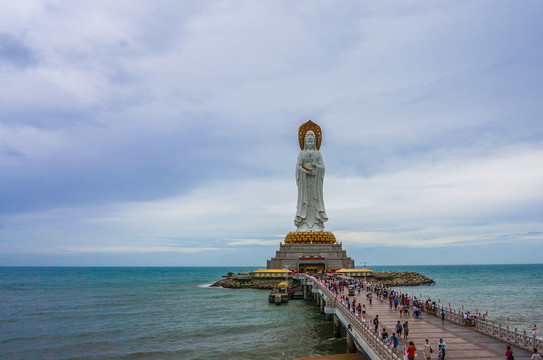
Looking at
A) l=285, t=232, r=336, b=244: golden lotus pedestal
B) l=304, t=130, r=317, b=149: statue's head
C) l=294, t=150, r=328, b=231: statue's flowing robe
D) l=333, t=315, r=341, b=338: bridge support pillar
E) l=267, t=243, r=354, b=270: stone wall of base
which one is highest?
l=304, t=130, r=317, b=149: statue's head

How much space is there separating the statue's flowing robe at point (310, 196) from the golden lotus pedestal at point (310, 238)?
2.06 m

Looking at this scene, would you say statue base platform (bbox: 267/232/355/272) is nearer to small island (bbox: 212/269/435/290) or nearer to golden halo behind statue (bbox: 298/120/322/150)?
small island (bbox: 212/269/435/290)

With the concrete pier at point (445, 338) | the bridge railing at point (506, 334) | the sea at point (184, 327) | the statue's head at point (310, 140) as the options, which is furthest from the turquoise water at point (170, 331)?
the statue's head at point (310, 140)

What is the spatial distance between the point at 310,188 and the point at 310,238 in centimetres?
729

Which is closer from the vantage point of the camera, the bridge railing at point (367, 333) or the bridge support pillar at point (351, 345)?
the bridge railing at point (367, 333)

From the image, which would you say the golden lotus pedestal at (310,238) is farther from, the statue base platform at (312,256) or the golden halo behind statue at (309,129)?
the golden halo behind statue at (309,129)

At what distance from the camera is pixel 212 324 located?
2923cm

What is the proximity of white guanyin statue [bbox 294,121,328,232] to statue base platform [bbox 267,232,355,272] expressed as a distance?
9.76 feet

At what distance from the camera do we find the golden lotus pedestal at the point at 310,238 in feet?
176

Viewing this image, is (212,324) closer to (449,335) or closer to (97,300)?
(449,335)

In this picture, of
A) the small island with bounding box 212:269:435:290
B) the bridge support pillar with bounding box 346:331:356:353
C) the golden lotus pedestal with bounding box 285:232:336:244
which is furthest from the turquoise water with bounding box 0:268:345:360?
the golden lotus pedestal with bounding box 285:232:336:244

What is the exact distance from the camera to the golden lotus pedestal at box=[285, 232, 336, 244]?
53.8m

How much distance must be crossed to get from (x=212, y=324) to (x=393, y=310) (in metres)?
12.4

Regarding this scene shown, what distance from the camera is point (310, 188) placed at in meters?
57.9
